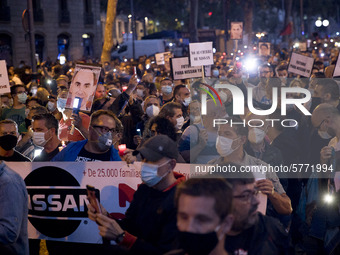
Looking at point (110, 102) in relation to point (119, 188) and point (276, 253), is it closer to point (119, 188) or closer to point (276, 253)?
point (119, 188)

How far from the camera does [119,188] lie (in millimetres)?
6242

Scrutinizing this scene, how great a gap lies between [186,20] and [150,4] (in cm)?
1392

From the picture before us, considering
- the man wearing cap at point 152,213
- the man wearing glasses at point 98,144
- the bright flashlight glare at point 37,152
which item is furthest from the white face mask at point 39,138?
the man wearing cap at point 152,213

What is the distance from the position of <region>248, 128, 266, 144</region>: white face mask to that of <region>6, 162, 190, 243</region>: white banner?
125 centimetres

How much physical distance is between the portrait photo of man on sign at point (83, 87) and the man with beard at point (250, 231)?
15.2 ft

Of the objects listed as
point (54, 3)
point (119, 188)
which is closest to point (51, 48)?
point (54, 3)

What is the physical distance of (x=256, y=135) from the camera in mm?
6266

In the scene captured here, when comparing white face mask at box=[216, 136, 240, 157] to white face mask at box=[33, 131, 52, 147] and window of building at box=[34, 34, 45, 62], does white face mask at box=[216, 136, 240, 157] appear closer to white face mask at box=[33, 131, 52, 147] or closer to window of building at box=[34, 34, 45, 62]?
white face mask at box=[33, 131, 52, 147]

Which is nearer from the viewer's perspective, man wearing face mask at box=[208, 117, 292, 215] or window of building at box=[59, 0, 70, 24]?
man wearing face mask at box=[208, 117, 292, 215]

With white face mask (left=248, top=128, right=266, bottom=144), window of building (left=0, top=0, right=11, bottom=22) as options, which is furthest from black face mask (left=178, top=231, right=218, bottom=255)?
window of building (left=0, top=0, right=11, bottom=22)

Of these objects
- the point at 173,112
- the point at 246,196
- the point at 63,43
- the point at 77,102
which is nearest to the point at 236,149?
the point at 173,112

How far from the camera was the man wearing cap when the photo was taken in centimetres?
383

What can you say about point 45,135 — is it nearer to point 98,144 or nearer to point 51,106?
point 98,144

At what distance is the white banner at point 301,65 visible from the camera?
40.0 feet
